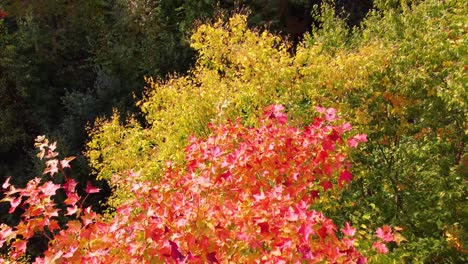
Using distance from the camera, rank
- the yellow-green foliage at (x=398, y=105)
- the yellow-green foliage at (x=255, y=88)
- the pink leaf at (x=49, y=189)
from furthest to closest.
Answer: the yellow-green foliage at (x=255, y=88)
the yellow-green foliage at (x=398, y=105)
the pink leaf at (x=49, y=189)

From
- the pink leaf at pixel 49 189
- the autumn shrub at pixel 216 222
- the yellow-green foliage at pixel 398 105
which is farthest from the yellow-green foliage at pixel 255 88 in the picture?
the pink leaf at pixel 49 189

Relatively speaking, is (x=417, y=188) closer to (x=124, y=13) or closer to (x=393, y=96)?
(x=393, y=96)

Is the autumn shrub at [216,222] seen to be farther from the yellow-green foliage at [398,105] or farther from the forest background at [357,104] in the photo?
the yellow-green foliage at [398,105]

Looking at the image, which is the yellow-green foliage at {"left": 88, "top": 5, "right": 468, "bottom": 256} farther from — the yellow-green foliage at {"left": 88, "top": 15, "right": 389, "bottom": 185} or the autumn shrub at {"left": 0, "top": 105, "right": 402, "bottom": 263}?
the autumn shrub at {"left": 0, "top": 105, "right": 402, "bottom": 263}

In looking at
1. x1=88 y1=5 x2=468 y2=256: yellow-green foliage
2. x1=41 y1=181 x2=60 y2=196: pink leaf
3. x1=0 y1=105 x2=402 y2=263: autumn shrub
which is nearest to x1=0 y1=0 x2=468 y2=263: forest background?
x1=88 y1=5 x2=468 y2=256: yellow-green foliage

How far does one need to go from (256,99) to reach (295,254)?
748cm

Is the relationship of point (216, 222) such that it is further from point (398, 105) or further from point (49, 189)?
point (398, 105)

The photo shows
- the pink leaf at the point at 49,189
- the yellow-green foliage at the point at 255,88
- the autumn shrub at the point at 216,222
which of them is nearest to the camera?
the autumn shrub at the point at 216,222

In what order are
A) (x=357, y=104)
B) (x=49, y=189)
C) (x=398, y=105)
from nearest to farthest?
(x=49, y=189)
(x=398, y=105)
(x=357, y=104)

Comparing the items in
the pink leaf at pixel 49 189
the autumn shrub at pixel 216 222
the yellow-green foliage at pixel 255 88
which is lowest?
the autumn shrub at pixel 216 222

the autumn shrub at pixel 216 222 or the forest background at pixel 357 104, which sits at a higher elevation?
the forest background at pixel 357 104

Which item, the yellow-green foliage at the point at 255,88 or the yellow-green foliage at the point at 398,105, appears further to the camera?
the yellow-green foliage at the point at 255,88

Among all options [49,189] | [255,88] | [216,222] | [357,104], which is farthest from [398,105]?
[49,189]

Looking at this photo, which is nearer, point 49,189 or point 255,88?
point 49,189
